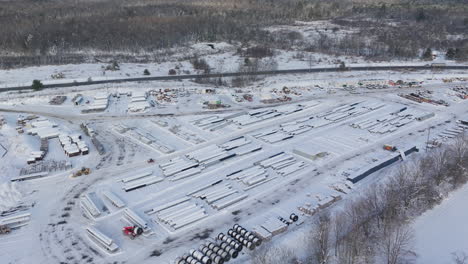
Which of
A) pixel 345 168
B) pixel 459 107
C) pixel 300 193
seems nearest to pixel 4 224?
pixel 300 193

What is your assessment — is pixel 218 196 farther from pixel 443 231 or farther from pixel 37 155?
pixel 37 155

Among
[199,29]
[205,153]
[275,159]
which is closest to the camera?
[275,159]

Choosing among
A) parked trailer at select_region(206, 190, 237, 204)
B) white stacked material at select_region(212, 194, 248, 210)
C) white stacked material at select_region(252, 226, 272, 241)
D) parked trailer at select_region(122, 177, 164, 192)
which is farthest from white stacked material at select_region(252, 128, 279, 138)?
white stacked material at select_region(252, 226, 272, 241)

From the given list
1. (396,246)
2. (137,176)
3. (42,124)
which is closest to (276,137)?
(137,176)

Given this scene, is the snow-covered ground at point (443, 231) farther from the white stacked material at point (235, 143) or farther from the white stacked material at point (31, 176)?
the white stacked material at point (31, 176)

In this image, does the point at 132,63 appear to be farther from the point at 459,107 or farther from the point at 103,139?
the point at 459,107

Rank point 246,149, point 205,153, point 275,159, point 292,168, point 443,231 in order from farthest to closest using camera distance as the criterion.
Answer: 1. point 246,149
2. point 205,153
3. point 275,159
4. point 292,168
5. point 443,231
